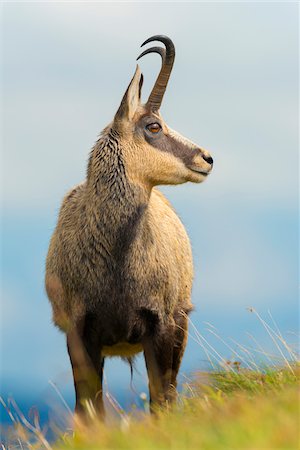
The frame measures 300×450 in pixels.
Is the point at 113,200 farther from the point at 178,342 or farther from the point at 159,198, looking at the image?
the point at 178,342

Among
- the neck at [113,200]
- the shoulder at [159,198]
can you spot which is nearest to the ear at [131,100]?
the neck at [113,200]

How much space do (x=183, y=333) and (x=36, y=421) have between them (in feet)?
14.5

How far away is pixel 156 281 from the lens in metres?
8.93

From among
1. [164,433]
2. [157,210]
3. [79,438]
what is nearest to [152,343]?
[157,210]

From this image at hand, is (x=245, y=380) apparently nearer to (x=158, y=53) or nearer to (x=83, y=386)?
(x=83, y=386)

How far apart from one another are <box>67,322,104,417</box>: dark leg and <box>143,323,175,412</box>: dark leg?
1.86 ft

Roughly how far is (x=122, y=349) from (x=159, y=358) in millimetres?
749

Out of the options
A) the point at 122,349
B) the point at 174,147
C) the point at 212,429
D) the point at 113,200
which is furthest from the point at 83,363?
the point at 212,429

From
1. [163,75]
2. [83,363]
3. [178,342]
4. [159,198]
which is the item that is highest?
[163,75]

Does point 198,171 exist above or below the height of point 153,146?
below

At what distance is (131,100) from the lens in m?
8.80

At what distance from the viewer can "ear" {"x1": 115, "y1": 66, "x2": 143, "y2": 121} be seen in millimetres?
8750

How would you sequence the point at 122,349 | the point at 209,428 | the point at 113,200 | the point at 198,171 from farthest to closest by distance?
the point at 122,349, the point at 198,171, the point at 113,200, the point at 209,428

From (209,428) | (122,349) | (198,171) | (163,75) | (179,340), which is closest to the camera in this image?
(209,428)
